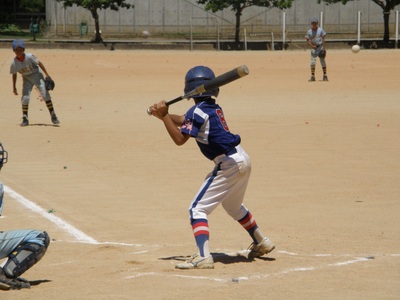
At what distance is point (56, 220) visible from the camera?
10031 mm

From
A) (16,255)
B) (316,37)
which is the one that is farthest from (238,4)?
(16,255)

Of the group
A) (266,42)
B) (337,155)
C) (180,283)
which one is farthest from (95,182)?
(266,42)

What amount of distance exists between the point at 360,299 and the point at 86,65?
1220 inches

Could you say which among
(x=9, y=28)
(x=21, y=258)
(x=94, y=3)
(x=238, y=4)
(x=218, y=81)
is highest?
(x=94, y=3)

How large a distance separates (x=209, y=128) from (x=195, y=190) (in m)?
4.34

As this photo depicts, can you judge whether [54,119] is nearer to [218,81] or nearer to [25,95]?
[25,95]

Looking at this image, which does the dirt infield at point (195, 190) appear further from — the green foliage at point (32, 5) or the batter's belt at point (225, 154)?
the green foliage at point (32, 5)

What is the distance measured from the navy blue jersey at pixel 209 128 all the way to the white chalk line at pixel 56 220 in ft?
5.09

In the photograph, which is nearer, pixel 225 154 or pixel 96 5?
pixel 225 154

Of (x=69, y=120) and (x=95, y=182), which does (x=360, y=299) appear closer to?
(x=95, y=182)

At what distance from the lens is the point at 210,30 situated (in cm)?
5900

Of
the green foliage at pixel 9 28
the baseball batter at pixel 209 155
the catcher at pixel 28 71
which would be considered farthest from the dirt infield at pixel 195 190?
the green foliage at pixel 9 28

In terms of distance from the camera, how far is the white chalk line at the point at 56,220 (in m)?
9.02

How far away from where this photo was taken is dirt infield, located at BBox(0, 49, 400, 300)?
23.9 ft
